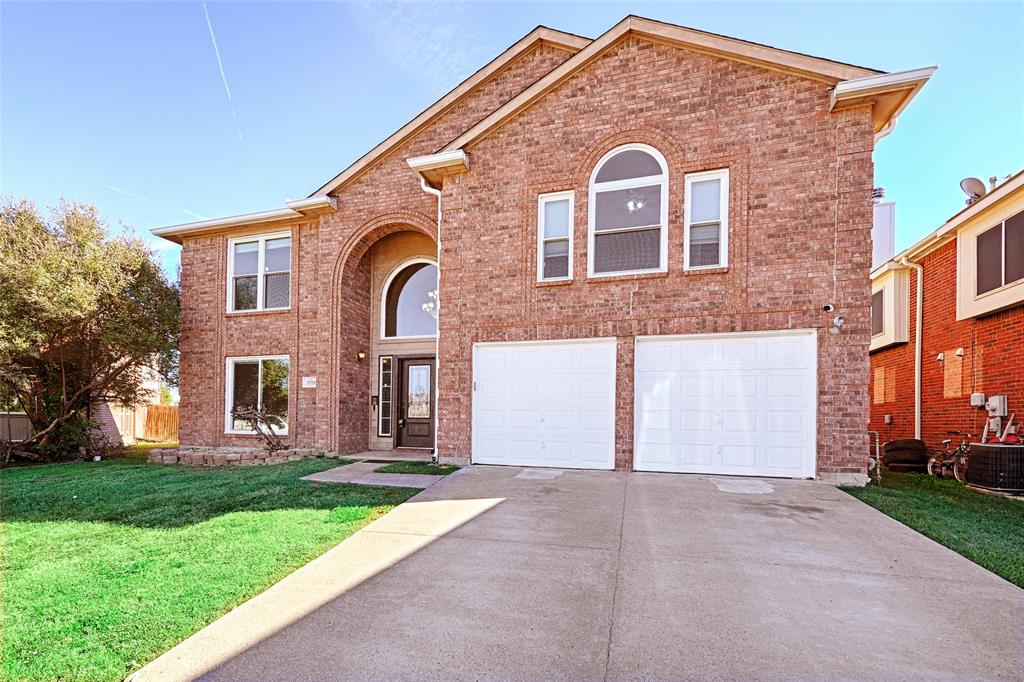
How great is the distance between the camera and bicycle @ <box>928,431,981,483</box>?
29.2 ft

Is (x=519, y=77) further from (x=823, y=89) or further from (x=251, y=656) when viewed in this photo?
(x=251, y=656)

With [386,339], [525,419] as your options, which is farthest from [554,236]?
[386,339]

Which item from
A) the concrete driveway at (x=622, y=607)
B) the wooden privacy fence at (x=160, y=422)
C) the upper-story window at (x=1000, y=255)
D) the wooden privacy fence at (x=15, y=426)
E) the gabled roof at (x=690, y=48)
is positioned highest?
the gabled roof at (x=690, y=48)

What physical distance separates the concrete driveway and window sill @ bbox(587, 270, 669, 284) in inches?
159

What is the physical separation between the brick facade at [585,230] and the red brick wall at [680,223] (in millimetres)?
22

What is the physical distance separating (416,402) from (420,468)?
10.7 ft

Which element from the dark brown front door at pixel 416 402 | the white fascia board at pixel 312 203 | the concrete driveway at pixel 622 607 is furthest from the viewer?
the dark brown front door at pixel 416 402

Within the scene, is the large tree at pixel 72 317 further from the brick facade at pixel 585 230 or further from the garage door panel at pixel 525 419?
the garage door panel at pixel 525 419

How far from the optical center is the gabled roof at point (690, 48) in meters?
7.44

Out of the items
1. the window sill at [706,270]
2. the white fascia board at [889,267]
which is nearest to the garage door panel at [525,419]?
the window sill at [706,270]

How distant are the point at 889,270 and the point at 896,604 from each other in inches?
430

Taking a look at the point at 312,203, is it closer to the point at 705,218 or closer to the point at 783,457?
the point at 705,218

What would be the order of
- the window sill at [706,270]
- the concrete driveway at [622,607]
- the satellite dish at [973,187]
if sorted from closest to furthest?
the concrete driveway at [622,607]
the window sill at [706,270]
the satellite dish at [973,187]

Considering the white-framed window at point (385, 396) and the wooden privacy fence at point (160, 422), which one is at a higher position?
the white-framed window at point (385, 396)
